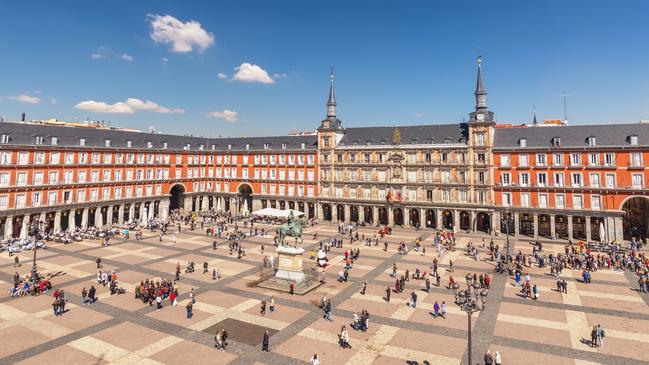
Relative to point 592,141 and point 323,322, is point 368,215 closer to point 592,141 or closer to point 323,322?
point 592,141

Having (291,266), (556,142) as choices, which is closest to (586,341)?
(291,266)

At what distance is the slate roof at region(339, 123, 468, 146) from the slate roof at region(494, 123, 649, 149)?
679 cm

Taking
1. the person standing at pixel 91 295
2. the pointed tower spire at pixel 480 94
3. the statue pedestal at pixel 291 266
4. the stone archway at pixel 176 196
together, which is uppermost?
the pointed tower spire at pixel 480 94

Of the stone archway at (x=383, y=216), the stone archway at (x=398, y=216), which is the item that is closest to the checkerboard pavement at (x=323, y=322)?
the stone archway at (x=398, y=216)

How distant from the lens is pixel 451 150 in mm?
66000

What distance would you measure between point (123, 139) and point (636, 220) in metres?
92.8

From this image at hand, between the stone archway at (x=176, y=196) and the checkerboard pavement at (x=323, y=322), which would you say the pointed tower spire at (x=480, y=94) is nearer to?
the checkerboard pavement at (x=323, y=322)

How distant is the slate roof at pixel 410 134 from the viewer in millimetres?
68750

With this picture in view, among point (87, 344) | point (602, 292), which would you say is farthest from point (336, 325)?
point (602, 292)

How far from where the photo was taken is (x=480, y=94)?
6475 centimetres

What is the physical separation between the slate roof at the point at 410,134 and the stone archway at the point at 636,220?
26902 millimetres

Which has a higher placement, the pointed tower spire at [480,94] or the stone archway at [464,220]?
the pointed tower spire at [480,94]

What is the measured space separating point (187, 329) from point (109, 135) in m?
59.3

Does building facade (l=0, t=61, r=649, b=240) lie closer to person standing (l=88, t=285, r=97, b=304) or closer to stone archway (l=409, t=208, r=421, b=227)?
stone archway (l=409, t=208, r=421, b=227)
